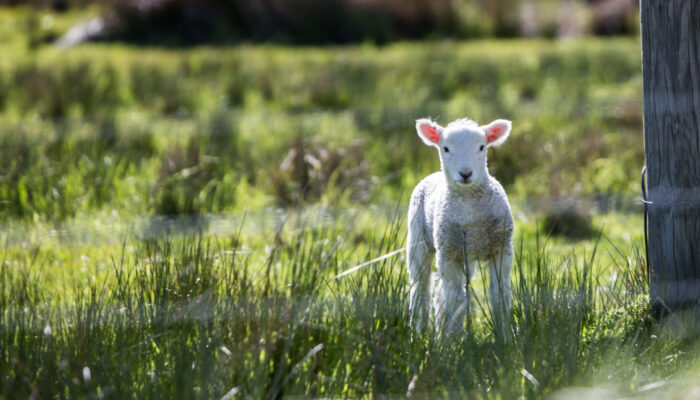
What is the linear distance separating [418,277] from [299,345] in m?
0.61

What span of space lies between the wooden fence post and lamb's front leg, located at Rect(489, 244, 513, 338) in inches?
22.9

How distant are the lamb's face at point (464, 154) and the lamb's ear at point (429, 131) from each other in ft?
0.21

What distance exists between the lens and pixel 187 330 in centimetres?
309

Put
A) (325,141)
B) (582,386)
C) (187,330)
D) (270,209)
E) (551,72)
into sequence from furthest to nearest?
(551,72) → (325,141) → (270,209) → (187,330) → (582,386)

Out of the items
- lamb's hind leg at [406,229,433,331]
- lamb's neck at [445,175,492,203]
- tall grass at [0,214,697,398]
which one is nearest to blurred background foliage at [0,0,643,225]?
lamb's hind leg at [406,229,433,331]

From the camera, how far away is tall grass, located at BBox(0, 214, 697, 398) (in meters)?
2.84

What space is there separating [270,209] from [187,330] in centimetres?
310

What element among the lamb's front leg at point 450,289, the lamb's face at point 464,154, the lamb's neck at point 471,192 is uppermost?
the lamb's face at point 464,154

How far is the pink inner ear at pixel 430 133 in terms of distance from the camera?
11.5ft

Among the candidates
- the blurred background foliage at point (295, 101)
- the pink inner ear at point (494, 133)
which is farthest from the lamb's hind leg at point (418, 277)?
Result: the pink inner ear at point (494, 133)

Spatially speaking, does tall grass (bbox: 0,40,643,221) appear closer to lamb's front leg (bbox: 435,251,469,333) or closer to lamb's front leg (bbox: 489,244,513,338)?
lamb's front leg (bbox: 435,251,469,333)

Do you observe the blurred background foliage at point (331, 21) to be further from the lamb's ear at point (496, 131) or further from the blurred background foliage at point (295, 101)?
the lamb's ear at point (496, 131)

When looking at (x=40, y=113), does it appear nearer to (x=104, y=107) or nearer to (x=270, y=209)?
(x=104, y=107)

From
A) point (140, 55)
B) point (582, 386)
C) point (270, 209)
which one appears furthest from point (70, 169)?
point (140, 55)
